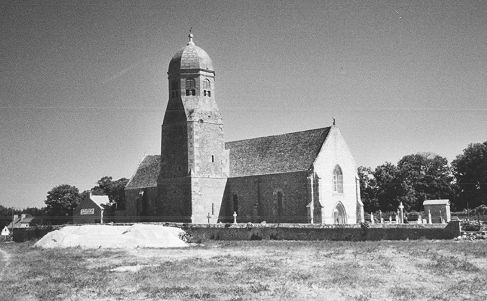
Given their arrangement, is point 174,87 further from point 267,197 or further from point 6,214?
point 6,214

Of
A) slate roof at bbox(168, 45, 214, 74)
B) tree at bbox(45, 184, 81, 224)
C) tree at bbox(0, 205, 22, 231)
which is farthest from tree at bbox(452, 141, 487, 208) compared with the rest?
tree at bbox(0, 205, 22, 231)

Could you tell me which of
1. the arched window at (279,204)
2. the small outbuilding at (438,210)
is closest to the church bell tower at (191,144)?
the arched window at (279,204)

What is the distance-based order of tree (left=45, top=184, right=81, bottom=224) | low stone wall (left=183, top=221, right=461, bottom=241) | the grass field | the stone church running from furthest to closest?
tree (left=45, top=184, right=81, bottom=224) < the stone church < low stone wall (left=183, top=221, right=461, bottom=241) < the grass field

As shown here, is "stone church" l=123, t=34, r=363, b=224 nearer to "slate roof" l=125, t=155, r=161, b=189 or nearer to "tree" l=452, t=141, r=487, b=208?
"slate roof" l=125, t=155, r=161, b=189

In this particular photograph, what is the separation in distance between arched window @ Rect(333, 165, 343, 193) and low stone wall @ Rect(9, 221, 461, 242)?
42.6ft

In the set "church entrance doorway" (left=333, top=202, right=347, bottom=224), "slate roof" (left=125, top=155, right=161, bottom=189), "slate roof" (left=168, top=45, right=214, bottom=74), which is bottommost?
"church entrance doorway" (left=333, top=202, right=347, bottom=224)

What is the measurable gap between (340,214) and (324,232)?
13969 mm

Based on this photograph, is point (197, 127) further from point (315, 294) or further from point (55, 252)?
point (315, 294)

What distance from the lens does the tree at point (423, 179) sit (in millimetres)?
69438

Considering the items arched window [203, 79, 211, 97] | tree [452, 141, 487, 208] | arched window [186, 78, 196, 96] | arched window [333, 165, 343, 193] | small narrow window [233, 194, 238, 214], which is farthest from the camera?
tree [452, 141, 487, 208]

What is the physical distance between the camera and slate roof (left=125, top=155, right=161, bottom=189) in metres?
65.3

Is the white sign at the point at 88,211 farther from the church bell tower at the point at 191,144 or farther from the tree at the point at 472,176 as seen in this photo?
the tree at the point at 472,176

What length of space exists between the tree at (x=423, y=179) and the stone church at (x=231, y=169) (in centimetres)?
1963

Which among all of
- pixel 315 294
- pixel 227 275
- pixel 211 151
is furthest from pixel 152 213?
pixel 315 294
